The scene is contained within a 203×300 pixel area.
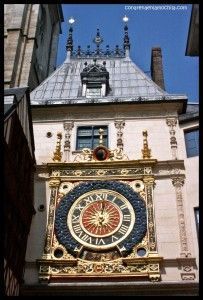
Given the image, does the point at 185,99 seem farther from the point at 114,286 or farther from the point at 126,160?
the point at 114,286

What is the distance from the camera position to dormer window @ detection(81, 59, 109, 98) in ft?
56.4

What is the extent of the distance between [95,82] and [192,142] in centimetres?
517

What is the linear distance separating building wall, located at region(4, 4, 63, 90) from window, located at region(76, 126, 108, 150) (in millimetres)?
7816

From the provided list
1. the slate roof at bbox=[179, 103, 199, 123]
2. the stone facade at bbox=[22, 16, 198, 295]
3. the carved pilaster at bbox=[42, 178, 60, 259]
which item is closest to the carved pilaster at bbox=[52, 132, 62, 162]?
the stone facade at bbox=[22, 16, 198, 295]

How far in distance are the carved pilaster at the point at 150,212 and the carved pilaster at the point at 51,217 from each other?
9.01ft

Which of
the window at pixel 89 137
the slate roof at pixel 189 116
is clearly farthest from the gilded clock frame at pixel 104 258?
the slate roof at pixel 189 116

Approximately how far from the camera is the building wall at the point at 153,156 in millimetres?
12289

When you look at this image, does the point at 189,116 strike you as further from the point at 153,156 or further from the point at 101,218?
the point at 101,218

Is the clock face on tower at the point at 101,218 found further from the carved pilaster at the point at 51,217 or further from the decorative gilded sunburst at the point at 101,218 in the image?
the carved pilaster at the point at 51,217

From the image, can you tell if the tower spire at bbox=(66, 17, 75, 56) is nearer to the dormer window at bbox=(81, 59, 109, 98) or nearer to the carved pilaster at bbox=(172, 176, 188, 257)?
the dormer window at bbox=(81, 59, 109, 98)

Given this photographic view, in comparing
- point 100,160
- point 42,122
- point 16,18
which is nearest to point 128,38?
point 16,18

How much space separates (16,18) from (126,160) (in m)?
15.1

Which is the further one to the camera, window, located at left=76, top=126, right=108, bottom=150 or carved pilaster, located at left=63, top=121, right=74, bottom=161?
window, located at left=76, top=126, right=108, bottom=150

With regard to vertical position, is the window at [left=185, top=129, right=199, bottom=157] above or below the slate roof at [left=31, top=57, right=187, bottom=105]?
below
